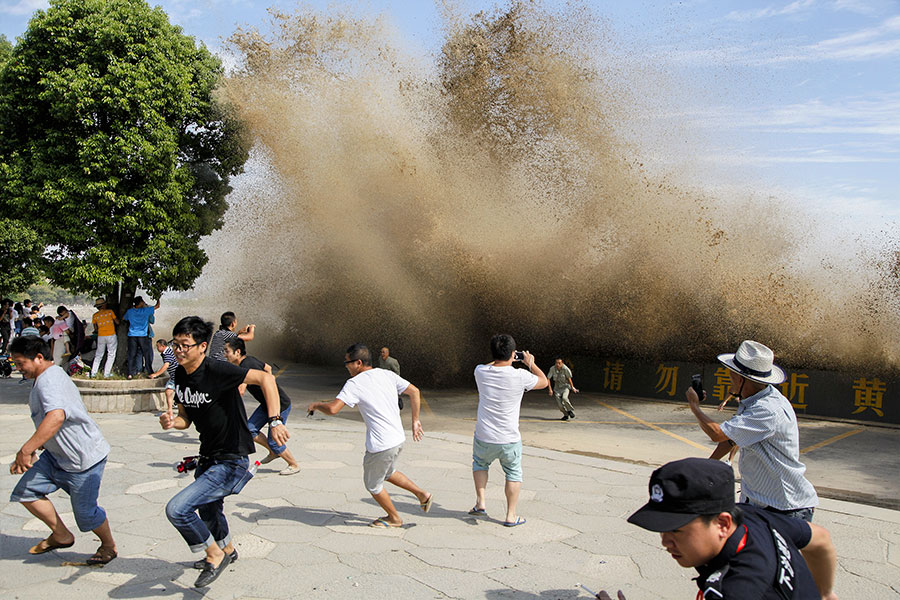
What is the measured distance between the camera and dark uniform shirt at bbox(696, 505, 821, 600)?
5.51 feet

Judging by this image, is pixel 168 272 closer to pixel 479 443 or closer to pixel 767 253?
pixel 479 443

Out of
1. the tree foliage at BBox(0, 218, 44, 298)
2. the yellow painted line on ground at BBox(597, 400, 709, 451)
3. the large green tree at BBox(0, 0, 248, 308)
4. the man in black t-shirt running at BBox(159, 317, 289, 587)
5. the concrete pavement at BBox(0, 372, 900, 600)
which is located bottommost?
the yellow painted line on ground at BBox(597, 400, 709, 451)

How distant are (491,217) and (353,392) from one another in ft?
35.5

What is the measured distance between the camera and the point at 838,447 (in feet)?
35.0

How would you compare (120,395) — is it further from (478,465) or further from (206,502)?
(206,502)

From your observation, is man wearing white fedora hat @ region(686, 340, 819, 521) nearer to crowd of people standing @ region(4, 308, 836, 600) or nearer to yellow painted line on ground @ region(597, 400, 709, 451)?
crowd of people standing @ region(4, 308, 836, 600)

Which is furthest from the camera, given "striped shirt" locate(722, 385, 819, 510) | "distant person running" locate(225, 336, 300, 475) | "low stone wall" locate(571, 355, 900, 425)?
"low stone wall" locate(571, 355, 900, 425)

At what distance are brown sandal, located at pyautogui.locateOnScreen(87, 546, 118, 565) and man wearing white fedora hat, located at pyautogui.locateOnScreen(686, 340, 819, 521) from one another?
3679 mm

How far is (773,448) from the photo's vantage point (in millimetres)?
3281

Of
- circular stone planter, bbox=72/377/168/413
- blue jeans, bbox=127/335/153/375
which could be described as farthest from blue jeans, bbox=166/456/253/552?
blue jeans, bbox=127/335/153/375

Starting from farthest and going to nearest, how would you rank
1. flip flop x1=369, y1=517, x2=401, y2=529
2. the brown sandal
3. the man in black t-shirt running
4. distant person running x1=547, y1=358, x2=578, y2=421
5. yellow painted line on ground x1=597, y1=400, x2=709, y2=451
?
1. distant person running x1=547, y1=358, x2=578, y2=421
2. yellow painted line on ground x1=597, y1=400, x2=709, y2=451
3. flip flop x1=369, y1=517, x2=401, y2=529
4. the brown sandal
5. the man in black t-shirt running

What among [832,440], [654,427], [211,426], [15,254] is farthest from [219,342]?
[15,254]

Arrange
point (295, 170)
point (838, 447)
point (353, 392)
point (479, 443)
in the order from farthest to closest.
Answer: point (295, 170) < point (838, 447) < point (479, 443) < point (353, 392)

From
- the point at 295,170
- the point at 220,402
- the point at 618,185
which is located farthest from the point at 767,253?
the point at 220,402
